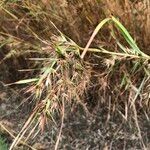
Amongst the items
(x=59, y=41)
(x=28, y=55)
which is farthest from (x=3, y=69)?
(x=59, y=41)

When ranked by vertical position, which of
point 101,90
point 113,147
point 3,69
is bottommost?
point 113,147

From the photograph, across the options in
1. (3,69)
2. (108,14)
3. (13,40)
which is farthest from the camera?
(3,69)

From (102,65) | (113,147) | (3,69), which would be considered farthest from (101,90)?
(3,69)

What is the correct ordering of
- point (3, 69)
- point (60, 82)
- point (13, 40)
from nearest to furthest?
point (60, 82) < point (13, 40) < point (3, 69)

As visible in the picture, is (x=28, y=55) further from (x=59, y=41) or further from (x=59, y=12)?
(x=59, y=41)

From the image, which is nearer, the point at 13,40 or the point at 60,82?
the point at 60,82

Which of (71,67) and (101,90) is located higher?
(71,67)

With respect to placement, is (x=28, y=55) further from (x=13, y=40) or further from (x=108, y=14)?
(x=108, y=14)
